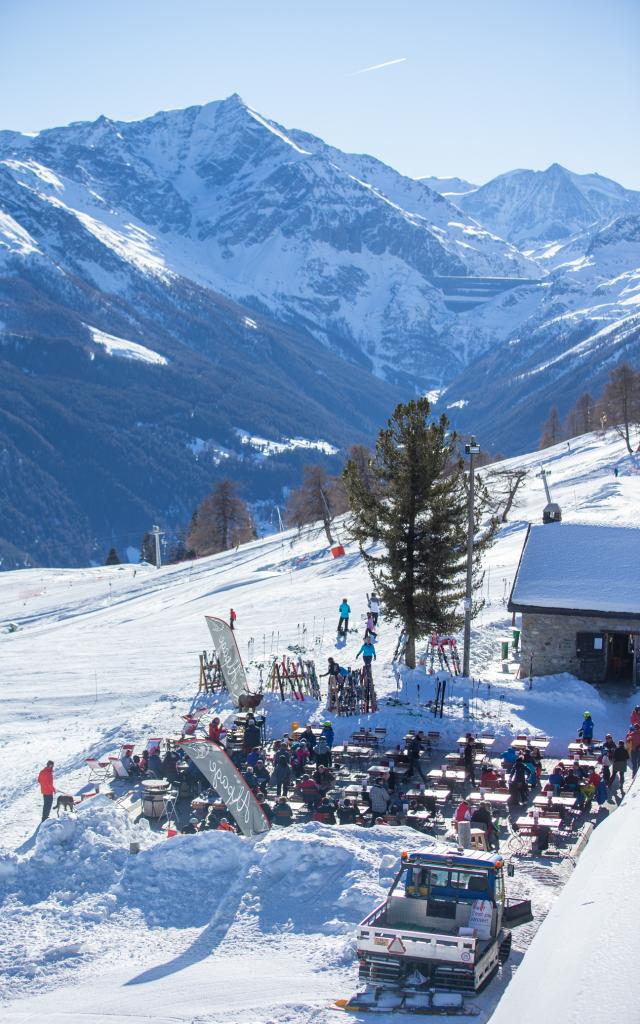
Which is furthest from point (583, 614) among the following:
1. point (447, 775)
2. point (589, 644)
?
point (447, 775)

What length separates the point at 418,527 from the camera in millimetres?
32219

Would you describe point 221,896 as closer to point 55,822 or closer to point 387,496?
point 55,822

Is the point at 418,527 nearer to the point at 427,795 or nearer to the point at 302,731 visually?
the point at 302,731

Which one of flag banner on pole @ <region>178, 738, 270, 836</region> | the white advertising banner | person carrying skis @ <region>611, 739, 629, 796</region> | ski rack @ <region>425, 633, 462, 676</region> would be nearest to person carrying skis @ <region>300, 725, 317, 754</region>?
flag banner on pole @ <region>178, 738, 270, 836</region>

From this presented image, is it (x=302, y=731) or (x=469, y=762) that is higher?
(x=302, y=731)

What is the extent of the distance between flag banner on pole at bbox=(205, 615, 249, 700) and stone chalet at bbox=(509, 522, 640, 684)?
26.1ft

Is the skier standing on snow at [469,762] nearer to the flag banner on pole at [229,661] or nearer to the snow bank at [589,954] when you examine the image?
the snow bank at [589,954]

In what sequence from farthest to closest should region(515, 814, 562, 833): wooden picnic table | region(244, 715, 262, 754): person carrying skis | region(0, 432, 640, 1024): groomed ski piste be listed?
region(244, 715, 262, 754): person carrying skis, region(515, 814, 562, 833): wooden picnic table, region(0, 432, 640, 1024): groomed ski piste

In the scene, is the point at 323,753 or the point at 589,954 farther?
the point at 323,753

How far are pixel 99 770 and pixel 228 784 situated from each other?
666 cm

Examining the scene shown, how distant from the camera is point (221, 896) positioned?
59.6ft

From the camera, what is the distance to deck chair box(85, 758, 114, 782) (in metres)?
25.4

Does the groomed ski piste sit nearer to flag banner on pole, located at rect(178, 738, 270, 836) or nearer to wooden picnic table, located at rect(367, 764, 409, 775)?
flag banner on pole, located at rect(178, 738, 270, 836)

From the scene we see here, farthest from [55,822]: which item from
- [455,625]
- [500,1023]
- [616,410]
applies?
[616,410]
